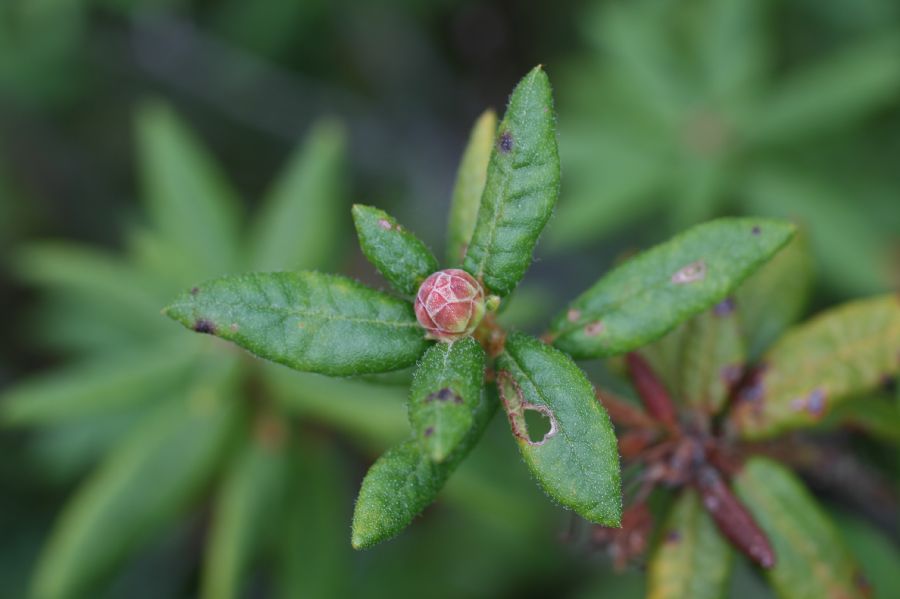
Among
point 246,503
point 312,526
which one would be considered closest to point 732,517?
point 246,503

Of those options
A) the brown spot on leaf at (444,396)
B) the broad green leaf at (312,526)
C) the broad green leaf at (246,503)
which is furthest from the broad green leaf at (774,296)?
the broad green leaf at (312,526)

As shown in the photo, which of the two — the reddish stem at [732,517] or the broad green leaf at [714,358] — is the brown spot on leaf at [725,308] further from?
the reddish stem at [732,517]

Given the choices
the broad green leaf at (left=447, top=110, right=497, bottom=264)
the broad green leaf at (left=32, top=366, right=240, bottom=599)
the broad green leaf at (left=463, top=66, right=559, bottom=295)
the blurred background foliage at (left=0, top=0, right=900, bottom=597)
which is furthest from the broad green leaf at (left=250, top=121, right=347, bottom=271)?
the broad green leaf at (left=463, top=66, right=559, bottom=295)

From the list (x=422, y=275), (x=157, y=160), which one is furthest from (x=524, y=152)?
(x=157, y=160)

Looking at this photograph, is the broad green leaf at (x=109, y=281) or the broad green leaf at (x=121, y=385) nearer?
the broad green leaf at (x=121, y=385)

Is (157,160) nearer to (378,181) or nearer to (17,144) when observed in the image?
(378,181)

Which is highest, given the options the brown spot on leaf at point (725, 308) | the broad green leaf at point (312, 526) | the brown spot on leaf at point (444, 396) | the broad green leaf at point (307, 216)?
the broad green leaf at point (307, 216)

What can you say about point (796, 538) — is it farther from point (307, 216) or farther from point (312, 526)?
point (307, 216)
